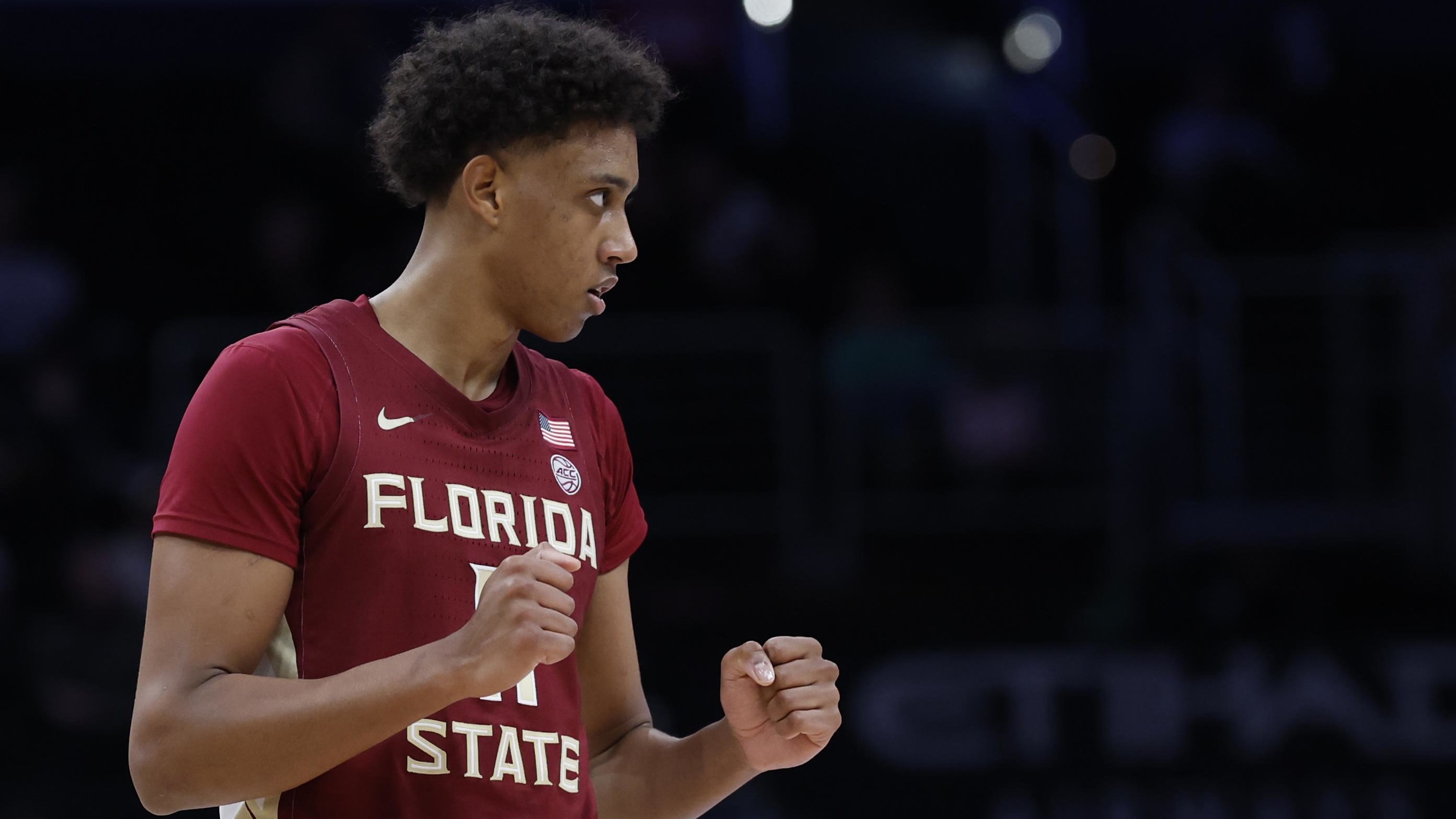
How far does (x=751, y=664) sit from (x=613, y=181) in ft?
2.24

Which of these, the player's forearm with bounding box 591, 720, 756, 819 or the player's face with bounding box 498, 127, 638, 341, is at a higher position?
the player's face with bounding box 498, 127, 638, 341

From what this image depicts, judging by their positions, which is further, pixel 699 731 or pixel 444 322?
pixel 699 731

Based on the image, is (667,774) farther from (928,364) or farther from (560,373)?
(928,364)

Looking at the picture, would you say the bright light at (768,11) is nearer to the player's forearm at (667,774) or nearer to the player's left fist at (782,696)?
the player's forearm at (667,774)

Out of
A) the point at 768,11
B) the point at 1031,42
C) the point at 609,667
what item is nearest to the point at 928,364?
the point at 768,11

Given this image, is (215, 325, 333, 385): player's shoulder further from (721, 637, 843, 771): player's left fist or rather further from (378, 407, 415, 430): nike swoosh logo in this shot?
(721, 637, 843, 771): player's left fist

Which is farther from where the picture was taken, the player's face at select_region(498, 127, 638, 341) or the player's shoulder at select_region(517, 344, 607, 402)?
the player's shoulder at select_region(517, 344, 607, 402)

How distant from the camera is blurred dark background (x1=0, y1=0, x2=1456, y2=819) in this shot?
6066 mm

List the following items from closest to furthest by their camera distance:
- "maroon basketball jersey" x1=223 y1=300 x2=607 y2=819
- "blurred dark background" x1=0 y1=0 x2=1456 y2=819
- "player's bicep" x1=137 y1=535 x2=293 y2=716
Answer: "player's bicep" x1=137 y1=535 x2=293 y2=716 → "maroon basketball jersey" x1=223 y1=300 x2=607 y2=819 → "blurred dark background" x1=0 y1=0 x2=1456 y2=819

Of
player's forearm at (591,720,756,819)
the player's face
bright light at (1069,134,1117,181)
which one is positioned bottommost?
player's forearm at (591,720,756,819)

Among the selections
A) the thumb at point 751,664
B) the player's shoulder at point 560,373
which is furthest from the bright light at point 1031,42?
the thumb at point 751,664

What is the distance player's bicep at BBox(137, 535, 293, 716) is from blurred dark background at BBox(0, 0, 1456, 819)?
3248 millimetres

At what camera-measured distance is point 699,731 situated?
2553 millimetres

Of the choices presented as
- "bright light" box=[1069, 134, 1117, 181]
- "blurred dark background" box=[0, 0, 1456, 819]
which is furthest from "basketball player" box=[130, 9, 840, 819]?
"bright light" box=[1069, 134, 1117, 181]
